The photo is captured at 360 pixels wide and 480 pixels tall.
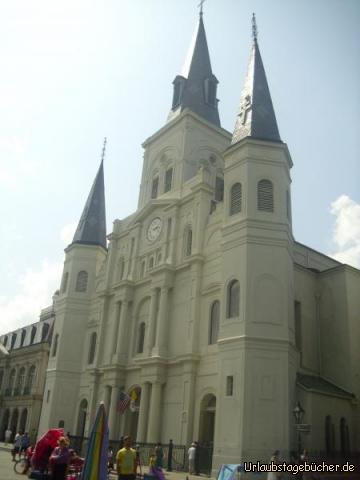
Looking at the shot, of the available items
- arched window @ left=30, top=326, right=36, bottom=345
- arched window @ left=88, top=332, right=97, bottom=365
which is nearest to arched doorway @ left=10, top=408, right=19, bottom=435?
arched window @ left=30, top=326, right=36, bottom=345

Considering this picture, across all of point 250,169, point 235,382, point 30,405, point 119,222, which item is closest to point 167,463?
point 235,382

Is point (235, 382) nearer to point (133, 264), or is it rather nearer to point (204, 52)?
point (133, 264)

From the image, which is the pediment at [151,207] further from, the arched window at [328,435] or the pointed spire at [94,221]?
the arched window at [328,435]

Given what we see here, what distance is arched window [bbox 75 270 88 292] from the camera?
3947 centimetres

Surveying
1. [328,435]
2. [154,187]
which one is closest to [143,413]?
[328,435]

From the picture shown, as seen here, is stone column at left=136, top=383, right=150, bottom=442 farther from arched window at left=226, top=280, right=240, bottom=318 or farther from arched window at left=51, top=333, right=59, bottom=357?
arched window at left=51, top=333, right=59, bottom=357

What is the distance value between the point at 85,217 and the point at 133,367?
1625 cm

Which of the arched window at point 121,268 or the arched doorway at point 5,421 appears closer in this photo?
the arched window at point 121,268

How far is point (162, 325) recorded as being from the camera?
2861 cm

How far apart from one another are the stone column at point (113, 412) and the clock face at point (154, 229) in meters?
10.2

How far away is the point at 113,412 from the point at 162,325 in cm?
686

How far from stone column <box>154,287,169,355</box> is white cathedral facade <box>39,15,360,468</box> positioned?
0.06 meters

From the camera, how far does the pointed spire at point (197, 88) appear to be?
127 ft

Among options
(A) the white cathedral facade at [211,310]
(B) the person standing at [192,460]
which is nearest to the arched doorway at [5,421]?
(A) the white cathedral facade at [211,310]
